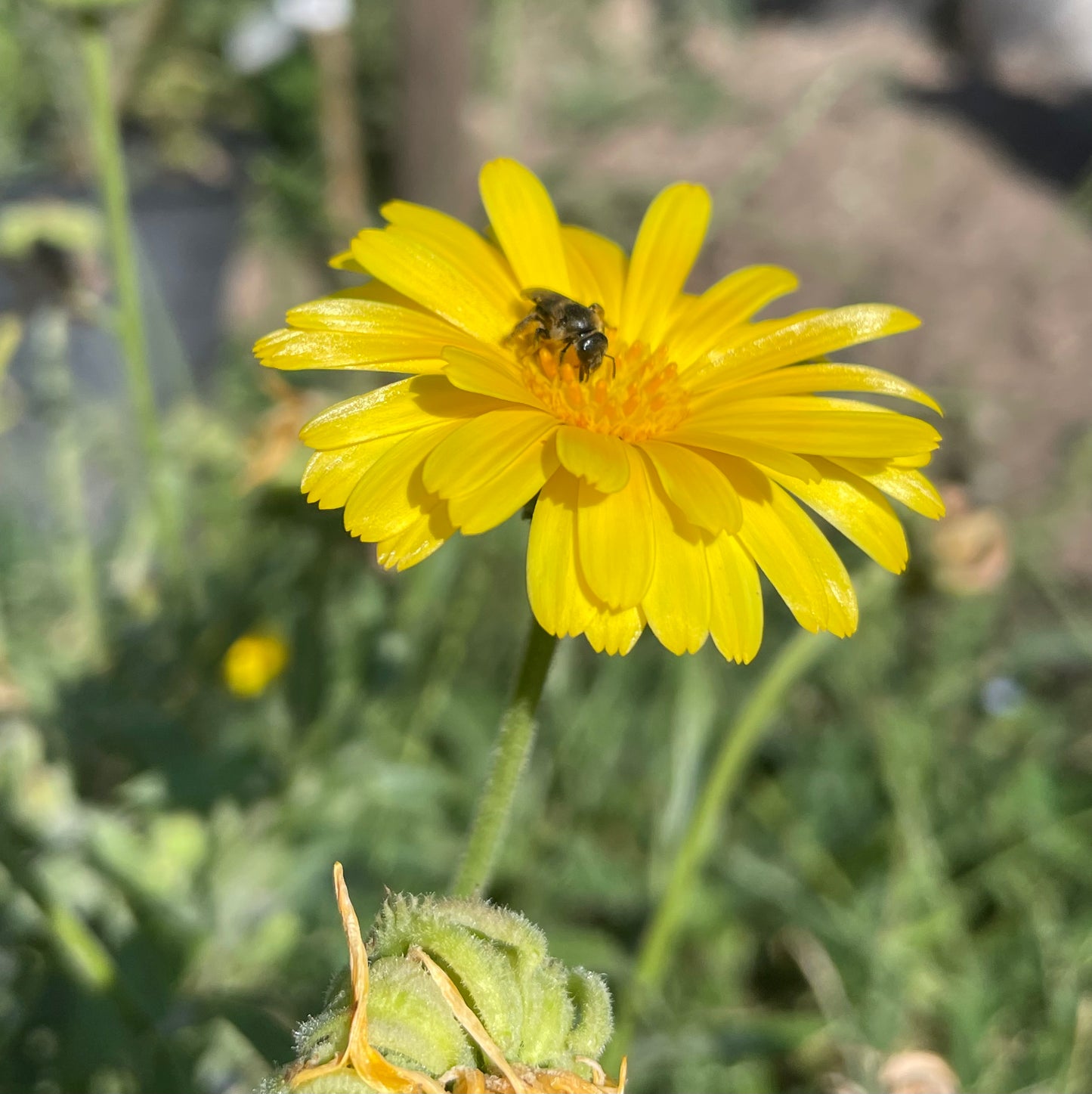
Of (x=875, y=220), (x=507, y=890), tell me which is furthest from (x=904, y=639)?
(x=875, y=220)

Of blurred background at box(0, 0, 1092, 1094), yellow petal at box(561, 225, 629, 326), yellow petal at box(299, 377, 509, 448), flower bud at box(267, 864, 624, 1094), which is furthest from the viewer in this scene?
blurred background at box(0, 0, 1092, 1094)

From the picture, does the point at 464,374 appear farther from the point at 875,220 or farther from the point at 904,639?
the point at 875,220

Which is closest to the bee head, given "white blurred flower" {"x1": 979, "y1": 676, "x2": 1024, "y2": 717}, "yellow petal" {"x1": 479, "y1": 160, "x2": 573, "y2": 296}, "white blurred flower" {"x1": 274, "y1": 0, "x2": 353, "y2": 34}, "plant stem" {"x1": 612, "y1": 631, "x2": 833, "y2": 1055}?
"yellow petal" {"x1": 479, "y1": 160, "x2": 573, "y2": 296}

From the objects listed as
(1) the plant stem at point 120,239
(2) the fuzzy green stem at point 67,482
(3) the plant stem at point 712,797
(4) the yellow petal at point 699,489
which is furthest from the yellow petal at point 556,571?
(2) the fuzzy green stem at point 67,482

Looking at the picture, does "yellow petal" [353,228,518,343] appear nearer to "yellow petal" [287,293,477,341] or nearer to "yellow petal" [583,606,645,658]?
"yellow petal" [287,293,477,341]

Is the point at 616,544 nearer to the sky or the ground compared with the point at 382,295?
nearer to the ground

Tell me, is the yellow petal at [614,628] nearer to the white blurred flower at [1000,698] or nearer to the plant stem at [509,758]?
the plant stem at [509,758]

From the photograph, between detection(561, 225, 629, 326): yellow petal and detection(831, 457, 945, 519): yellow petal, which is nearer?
detection(831, 457, 945, 519): yellow petal

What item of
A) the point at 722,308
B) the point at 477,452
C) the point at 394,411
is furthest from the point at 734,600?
the point at 722,308

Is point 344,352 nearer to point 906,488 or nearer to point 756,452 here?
→ point 756,452
